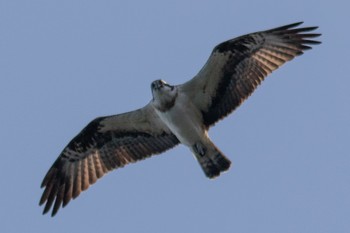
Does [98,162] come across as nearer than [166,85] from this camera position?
No

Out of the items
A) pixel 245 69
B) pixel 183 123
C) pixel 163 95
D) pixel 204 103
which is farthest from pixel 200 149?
pixel 245 69

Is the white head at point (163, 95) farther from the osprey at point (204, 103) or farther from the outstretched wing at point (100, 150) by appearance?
the outstretched wing at point (100, 150)

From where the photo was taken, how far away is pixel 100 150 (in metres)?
A: 16.3

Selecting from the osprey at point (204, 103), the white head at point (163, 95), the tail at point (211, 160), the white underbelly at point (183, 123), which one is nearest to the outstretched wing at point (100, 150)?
the osprey at point (204, 103)

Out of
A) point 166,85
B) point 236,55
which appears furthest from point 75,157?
point 236,55

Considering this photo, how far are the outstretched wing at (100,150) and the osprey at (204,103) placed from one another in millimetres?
18

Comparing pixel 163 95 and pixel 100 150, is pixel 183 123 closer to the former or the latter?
pixel 163 95

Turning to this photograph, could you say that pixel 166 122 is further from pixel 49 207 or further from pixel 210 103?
pixel 49 207

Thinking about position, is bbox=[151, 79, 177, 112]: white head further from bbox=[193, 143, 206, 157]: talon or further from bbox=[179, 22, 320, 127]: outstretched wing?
bbox=[193, 143, 206, 157]: talon

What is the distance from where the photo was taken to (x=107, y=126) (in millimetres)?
16141

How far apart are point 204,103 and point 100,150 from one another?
2216 millimetres

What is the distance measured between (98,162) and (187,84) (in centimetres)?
236

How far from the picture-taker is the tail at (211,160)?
15.2 meters

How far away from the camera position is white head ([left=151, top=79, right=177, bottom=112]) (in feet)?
49.2
